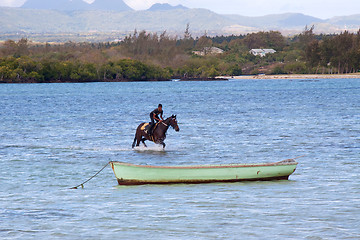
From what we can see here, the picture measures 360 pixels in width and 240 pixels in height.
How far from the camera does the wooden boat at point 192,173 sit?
19422mm

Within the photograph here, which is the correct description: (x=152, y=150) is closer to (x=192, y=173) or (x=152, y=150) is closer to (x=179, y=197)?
(x=192, y=173)

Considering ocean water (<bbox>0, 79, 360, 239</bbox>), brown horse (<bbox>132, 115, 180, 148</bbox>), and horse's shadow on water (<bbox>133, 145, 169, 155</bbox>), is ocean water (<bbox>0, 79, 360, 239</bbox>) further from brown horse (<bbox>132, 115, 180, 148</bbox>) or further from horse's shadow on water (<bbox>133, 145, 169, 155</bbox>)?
brown horse (<bbox>132, 115, 180, 148</bbox>)

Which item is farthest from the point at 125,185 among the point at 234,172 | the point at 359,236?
the point at 359,236

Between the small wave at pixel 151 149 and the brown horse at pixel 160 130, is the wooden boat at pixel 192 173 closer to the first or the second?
the brown horse at pixel 160 130

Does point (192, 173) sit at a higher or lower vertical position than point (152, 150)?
higher

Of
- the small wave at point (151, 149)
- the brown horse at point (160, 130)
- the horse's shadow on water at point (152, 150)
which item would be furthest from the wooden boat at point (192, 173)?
the small wave at point (151, 149)

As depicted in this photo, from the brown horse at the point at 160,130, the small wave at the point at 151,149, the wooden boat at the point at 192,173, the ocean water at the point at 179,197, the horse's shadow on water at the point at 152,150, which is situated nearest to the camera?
the ocean water at the point at 179,197

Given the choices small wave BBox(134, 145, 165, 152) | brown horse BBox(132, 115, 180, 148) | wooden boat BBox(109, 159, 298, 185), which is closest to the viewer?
wooden boat BBox(109, 159, 298, 185)

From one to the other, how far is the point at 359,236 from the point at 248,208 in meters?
3.81

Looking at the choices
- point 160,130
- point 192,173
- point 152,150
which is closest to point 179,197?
point 192,173

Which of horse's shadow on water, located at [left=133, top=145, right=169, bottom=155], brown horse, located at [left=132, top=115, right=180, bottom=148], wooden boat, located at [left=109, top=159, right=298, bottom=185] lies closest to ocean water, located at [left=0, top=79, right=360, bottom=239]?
horse's shadow on water, located at [left=133, top=145, right=169, bottom=155]

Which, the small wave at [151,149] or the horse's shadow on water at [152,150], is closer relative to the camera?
the horse's shadow on water at [152,150]

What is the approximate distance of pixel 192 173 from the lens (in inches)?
768

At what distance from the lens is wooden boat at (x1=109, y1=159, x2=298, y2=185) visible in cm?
1942
